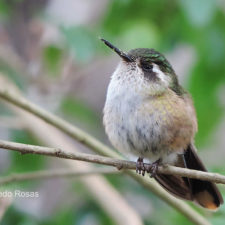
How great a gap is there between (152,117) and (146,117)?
0.04 meters

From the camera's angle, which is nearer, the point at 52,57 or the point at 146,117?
the point at 146,117

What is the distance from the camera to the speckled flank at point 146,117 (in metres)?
3.98

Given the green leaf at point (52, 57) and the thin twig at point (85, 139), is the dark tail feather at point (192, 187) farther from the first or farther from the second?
the green leaf at point (52, 57)

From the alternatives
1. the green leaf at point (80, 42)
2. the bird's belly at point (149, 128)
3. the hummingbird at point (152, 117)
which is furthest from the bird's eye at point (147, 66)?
the green leaf at point (80, 42)

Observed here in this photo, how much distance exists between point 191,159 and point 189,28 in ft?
5.00

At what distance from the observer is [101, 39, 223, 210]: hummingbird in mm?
3984

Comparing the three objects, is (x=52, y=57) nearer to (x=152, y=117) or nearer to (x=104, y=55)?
(x=104, y=55)

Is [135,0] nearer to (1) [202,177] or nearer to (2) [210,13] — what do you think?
(2) [210,13]

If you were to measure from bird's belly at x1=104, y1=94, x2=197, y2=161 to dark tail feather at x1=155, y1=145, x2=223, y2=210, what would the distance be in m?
0.31

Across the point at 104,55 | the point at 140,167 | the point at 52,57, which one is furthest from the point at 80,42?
the point at 140,167

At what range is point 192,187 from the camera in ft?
14.7

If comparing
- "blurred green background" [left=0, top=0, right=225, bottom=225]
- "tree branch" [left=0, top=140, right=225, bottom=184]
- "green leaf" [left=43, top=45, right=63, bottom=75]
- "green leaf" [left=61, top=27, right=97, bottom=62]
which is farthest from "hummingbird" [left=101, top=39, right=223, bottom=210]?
"green leaf" [left=43, top=45, right=63, bottom=75]

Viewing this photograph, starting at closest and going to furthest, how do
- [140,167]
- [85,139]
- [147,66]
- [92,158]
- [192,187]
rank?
[92,158], [140,167], [85,139], [147,66], [192,187]

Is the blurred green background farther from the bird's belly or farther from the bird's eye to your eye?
the bird's eye
